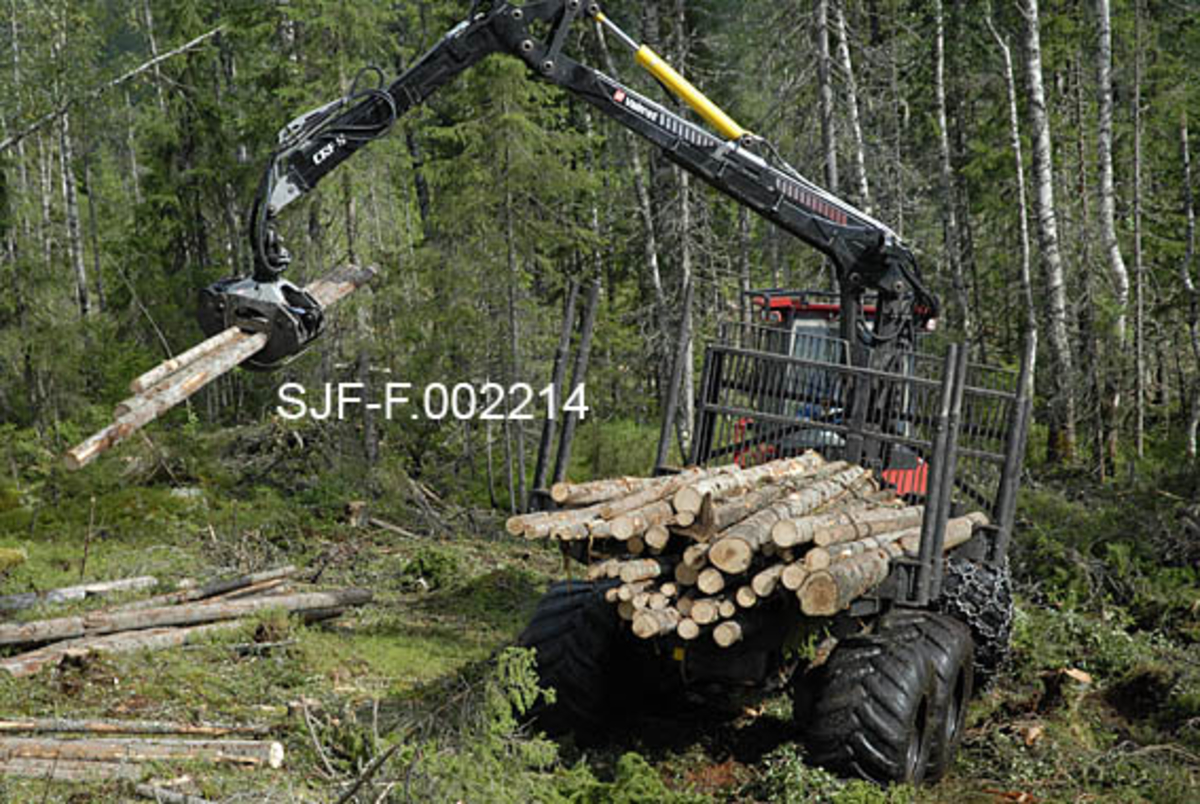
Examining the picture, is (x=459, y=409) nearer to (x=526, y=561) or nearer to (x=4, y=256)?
(x=526, y=561)

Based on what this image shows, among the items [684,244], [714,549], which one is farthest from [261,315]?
[684,244]

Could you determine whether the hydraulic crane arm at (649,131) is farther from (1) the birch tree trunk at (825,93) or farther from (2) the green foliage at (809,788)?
(1) the birch tree trunk at (825,93)

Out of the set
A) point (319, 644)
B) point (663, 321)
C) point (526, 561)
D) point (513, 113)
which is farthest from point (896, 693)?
point (663, 321)

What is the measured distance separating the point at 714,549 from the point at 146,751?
3587 millimetres

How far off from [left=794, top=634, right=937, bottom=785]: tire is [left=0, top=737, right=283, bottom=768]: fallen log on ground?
10.6 ft

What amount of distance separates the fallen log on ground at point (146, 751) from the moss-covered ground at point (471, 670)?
0.55 feet

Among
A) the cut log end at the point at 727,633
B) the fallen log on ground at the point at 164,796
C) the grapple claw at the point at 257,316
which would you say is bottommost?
the fallen log on ground at the point at 164,796

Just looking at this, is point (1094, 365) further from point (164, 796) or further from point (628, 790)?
point (164, 796)

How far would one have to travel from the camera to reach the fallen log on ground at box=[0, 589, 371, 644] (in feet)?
30.3

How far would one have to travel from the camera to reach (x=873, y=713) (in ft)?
21.3

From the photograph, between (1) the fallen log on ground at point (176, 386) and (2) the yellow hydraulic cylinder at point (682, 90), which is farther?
(2) the yellow hydraulic cylinder at point (682, 90)

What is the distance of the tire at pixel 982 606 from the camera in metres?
8.21

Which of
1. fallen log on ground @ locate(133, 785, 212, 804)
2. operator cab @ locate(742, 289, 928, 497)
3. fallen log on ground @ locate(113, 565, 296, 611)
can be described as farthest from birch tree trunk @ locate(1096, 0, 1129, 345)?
fallen log on ground @ locate(133, 785, 212, 804)

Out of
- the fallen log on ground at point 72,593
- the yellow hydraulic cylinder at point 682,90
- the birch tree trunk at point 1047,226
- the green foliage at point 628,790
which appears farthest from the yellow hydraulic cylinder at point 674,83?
the birch tree trunk at point 1047,226
